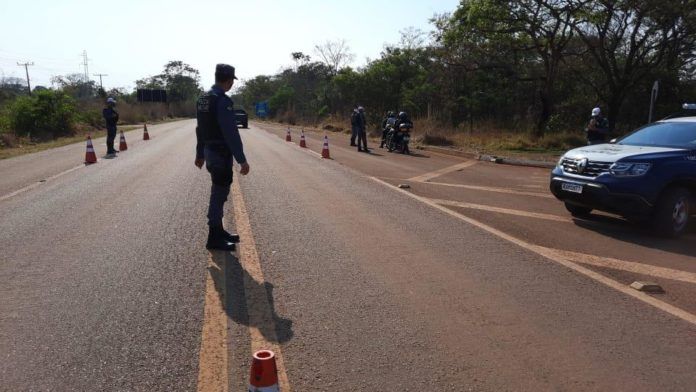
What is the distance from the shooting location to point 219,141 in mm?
6102

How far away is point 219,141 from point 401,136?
15.1 metres

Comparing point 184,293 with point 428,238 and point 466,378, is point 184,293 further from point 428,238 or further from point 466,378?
point 428,238

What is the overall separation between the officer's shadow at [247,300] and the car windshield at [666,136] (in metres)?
6.40

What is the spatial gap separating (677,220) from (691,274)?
206 centimetres

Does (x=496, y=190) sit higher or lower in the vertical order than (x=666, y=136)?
lower

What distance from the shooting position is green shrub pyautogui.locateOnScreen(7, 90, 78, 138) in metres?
29.4

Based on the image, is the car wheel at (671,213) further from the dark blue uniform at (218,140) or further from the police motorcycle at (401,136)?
the police motorcycle at (401,136)

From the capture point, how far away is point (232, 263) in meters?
5.55

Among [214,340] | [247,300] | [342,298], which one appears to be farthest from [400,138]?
[214,340]

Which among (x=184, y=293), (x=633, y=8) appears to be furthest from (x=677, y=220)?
(x=633, y=8)

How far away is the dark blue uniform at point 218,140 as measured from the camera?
5945 millimetres

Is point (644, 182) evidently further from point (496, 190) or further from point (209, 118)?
point (209, 118)

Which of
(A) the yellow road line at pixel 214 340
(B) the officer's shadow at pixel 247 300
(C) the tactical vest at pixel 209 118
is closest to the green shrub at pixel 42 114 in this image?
(C) the tactical vest at pixel 209 118

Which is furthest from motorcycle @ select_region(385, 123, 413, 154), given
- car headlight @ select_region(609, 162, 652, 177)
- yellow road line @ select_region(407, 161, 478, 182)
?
car headlight @ select_region(609, 162, 652, 177)
